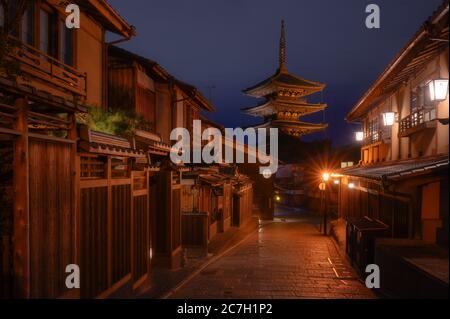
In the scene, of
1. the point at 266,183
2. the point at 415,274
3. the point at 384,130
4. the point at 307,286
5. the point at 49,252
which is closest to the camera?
the point at 49,252

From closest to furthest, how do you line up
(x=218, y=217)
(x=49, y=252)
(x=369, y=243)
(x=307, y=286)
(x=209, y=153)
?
(x=49, y=252) < (x=307, y=286) < (x=369, y=243) < (x=218, y=217) < (x=209, y=153)

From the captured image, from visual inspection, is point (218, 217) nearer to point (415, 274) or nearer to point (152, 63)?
point (152, 63)

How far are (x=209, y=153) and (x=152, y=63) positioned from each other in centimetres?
1036

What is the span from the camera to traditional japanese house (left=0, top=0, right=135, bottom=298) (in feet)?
19.6

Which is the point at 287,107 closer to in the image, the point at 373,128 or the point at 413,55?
the point at 373,128

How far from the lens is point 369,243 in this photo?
1342 centimetres

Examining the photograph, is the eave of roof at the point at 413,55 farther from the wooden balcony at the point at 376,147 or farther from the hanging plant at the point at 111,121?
the hanging plant at the point at 111,121

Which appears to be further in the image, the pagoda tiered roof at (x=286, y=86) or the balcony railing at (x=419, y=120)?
the pagoda tiered roof at (x=286, y=86)

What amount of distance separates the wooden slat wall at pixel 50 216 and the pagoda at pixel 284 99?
42162mm

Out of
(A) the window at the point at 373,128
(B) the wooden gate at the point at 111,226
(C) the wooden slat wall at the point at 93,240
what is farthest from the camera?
(A) the window at the point at 373,128

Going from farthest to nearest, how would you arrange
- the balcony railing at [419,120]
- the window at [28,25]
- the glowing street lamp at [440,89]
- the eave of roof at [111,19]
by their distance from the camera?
1. the balcony railing at [419,120]
2. the eave of roof at [111,19]
3. the window at [28,25]
4. the glowing street lamp at [440,89]

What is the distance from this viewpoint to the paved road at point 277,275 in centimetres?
1169

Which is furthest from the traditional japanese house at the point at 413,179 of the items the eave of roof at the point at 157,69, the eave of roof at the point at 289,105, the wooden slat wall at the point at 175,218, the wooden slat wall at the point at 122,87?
the eave of roof at the point at 289,105

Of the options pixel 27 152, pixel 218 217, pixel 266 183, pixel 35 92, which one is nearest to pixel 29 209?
pixel 27 152
